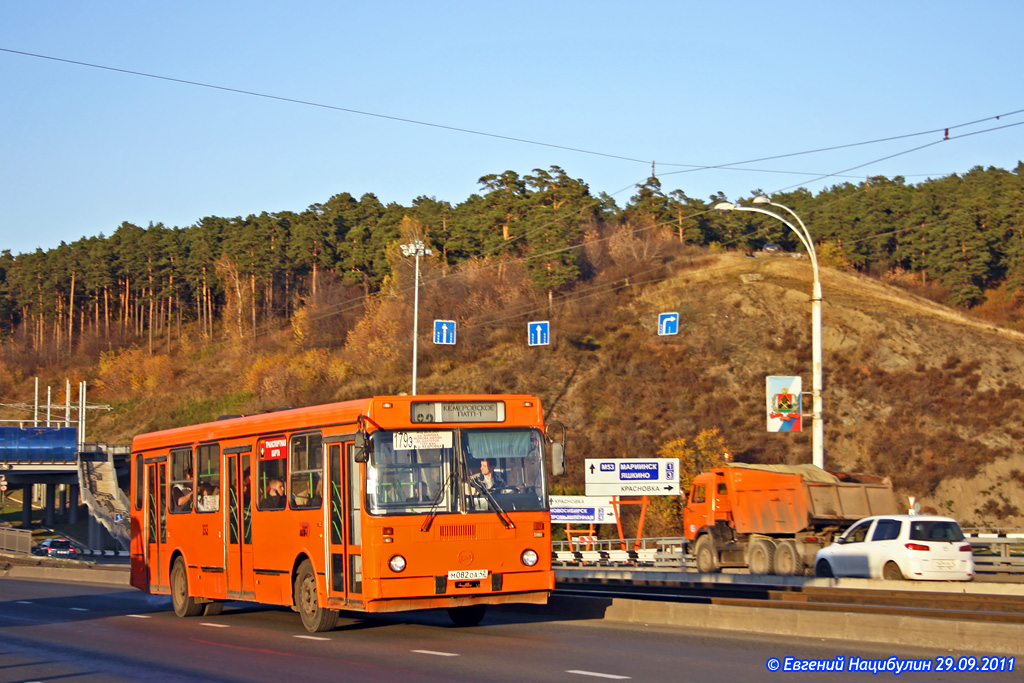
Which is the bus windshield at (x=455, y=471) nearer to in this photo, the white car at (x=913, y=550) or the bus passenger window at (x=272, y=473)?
the bus passenger window at (x=272, y=473)

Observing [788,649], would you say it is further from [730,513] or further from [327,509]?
[730,513]

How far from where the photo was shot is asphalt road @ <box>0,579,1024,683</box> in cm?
1042

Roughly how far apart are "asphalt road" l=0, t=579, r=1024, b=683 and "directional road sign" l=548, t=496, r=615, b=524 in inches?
849

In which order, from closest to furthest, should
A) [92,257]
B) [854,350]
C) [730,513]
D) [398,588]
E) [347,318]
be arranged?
[398,588], [730,513], [854,350], [347,318], [92,257]

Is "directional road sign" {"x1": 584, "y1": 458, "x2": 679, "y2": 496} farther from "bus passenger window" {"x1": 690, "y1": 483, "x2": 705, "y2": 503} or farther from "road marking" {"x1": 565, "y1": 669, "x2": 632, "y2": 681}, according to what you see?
"road marking" {"x1": 565, "y1": 669, "x2": 632, "y2": 681}

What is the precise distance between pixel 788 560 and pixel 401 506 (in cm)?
1563

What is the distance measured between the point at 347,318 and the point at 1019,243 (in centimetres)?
6613

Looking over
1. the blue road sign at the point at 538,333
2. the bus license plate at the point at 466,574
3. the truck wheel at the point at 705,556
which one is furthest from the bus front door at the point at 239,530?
the blue road sign at the point at 538,333

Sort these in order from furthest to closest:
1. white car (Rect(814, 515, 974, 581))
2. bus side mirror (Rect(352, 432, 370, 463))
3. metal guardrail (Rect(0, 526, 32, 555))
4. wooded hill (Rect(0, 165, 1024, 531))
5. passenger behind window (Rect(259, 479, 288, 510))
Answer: wooded hill (Rect(0, 165, 1024, 531))
metal guardrail (Rect(0, 526, 32, 555))
white car (Rect(814, 515, 974, 581))
passenger behind window (Rect(259, 479, 288, 510))
bus side mirror (Rect(352, 432, 370, 463))

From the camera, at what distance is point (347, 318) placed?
10794cm

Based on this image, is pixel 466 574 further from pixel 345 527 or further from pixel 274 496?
pixel 274 496

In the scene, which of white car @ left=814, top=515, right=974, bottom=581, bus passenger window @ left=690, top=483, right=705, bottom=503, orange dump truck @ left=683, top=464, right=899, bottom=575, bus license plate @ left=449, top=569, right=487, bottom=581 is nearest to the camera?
bus license plate @ left=449, top=569, right=487, bottom=581

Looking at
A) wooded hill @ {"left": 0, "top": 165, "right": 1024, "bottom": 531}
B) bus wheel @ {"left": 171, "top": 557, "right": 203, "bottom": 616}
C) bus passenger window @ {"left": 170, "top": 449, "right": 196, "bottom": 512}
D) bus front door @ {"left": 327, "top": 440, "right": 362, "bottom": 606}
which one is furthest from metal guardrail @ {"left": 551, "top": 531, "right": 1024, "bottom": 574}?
bus front door @ {"left": 327, "top": 440, "right": 362, "bottom": 606}

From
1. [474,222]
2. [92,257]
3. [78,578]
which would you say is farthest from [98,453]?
[92,257]
